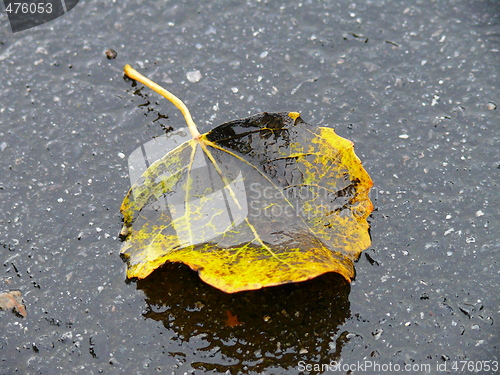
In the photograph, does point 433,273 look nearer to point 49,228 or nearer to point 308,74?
point 308,74

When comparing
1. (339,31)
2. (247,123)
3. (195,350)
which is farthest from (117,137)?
(339,31)

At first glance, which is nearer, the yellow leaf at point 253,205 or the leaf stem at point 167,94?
the yellow leaf at point 253,205

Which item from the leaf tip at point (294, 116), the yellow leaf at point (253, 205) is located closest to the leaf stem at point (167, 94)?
the yellow leaf at point (253, 205)

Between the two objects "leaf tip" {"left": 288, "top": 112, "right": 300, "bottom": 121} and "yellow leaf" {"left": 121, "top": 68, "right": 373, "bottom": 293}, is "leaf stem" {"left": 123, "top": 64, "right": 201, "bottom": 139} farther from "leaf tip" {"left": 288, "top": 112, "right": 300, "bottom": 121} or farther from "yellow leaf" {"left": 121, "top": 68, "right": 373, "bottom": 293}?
"leaf tip" {"left": 288, "top": 112, "right": 300, "bottom": 121}

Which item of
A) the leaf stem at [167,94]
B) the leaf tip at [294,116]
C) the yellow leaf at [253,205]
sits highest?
the leaf tip at [294,116]

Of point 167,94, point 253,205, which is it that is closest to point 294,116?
point 253,205

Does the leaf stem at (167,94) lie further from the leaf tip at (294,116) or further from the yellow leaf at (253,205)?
the leaf tip at (294,116)
